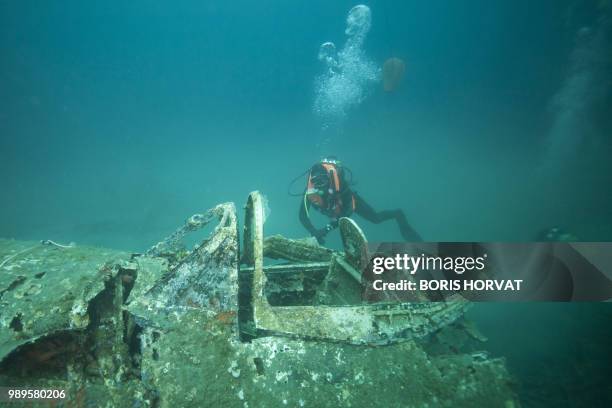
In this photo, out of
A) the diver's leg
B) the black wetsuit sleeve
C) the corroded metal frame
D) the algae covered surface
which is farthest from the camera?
the diver's leg

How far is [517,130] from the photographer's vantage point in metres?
65.2

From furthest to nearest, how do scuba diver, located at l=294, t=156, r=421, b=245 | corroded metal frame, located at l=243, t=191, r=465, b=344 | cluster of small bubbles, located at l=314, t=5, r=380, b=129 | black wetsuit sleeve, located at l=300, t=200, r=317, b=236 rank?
cluster of small bubbles, located at l=314, t=5, r=380, b=129, scuba diver, located at l=294, t=156, r=421, b=245, black wetsuit sleeve, located at l=300, t=200, r=317, b=236, corroded metal frame, located at l=243, t=191, r=465, b=344

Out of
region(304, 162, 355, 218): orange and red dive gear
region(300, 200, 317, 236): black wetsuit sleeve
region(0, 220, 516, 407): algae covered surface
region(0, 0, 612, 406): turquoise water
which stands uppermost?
region(0, 0, 612, 406): turquoise water

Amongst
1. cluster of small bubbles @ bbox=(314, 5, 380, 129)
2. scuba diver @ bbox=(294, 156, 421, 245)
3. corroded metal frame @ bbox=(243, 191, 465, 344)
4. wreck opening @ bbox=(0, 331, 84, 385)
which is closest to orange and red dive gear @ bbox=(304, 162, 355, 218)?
scuba diver @ bbox=(294, 156, 421, 245)

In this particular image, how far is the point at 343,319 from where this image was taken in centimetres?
211

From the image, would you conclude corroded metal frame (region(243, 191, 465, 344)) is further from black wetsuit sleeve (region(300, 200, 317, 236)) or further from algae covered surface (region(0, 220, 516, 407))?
black wetsuit sleeve (region(300, 200, 317, 236))

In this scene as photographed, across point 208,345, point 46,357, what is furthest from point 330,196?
point 46,357

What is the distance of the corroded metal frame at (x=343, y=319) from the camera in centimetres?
198

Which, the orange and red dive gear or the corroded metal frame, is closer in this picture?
the corroded metal frame

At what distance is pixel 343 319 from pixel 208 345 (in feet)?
3.01

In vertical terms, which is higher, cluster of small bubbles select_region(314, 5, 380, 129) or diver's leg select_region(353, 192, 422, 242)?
cluster of small bubbles select_region(314, 5, 380, 129)

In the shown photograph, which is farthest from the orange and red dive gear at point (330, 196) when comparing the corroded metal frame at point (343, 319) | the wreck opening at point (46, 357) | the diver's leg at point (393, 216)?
the wreck opening at point (46, 357)

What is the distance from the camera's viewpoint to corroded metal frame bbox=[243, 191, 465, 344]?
6.49 ft

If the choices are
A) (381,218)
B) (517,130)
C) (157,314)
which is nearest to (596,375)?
(381,218)
